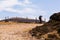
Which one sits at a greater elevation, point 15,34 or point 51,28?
point 51,28

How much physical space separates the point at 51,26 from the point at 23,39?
181 inches

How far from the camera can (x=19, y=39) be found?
20.1 m

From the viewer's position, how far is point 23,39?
20141 millimetres

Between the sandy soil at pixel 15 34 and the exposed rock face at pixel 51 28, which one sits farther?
the exposed rock face at pixel 51 28

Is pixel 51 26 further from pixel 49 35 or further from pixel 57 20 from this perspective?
pixel 49 35

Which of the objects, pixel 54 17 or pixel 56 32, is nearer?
pixel 56 32

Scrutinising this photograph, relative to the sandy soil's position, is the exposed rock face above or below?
above

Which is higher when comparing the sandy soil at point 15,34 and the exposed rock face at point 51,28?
the exposed rock face at point 51,28

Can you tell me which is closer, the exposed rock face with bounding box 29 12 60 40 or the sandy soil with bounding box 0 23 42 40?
the sandy soil with bounding box 0 23 42 40

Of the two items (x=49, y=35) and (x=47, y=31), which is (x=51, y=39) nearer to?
(x=49, y=35)

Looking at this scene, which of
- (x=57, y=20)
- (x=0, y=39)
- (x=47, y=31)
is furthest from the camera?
(x=57, y=20)

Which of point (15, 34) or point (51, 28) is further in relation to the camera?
point (15, 34)

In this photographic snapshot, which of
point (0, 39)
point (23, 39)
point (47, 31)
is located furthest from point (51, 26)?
point (0, 39)

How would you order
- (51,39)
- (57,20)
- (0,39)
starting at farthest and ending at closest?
(57,20) < (0,39) < (51,39)
